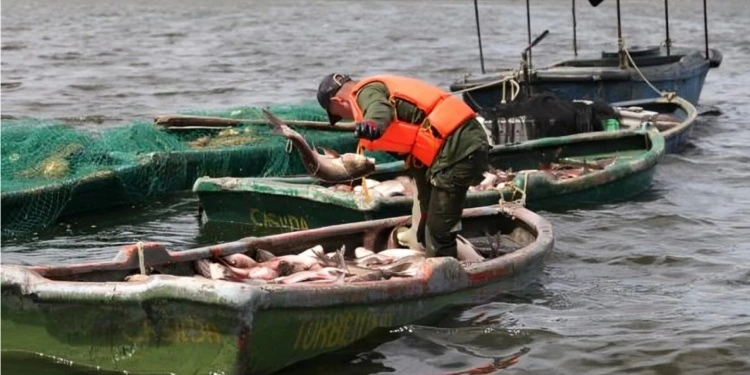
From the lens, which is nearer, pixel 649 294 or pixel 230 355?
pixel 230 355

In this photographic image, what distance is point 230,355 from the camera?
6.41 metres

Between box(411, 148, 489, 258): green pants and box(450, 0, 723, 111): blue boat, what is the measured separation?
6.86m

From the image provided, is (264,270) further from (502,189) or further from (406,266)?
(502,189)

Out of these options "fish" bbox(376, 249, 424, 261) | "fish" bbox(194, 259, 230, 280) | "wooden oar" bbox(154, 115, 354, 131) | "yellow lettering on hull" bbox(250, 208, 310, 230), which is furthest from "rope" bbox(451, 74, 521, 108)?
"fish" bbox(194, 259, 230, 280)

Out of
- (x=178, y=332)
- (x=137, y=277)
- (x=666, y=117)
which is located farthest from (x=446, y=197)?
(x=666, y=117)

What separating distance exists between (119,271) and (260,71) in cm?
1891

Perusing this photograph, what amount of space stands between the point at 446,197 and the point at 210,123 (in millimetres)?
5170

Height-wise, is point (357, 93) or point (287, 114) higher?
point (357, 93)

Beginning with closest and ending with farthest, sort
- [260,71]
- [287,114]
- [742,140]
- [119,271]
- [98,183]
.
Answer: [119,271] → [98,183] → [287,114] → [742,140] → [260,71]

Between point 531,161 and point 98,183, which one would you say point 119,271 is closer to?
point 98,183

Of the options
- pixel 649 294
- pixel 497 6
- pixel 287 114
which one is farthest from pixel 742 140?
pixel 497 6

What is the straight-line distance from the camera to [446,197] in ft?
26.6

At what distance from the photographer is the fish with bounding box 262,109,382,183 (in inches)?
301

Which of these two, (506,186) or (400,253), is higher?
(400,253)
